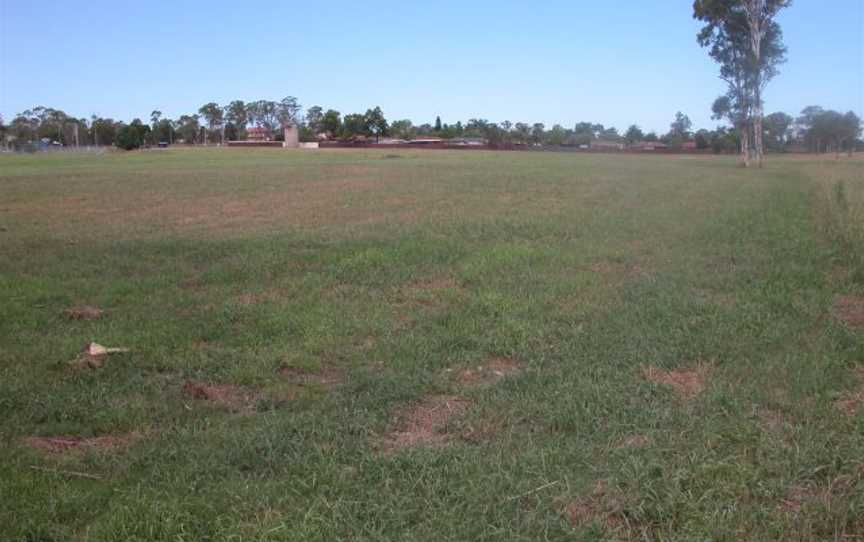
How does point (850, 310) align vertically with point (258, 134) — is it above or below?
below

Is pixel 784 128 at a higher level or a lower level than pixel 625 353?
higher

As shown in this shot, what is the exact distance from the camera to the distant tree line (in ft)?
320

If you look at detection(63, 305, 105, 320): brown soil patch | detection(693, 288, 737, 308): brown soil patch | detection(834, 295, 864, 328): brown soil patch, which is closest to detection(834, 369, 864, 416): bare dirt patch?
detection(834, 295, 864, 328): brown soil patch

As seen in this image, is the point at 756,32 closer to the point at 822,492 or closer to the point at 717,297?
the point at 717,297

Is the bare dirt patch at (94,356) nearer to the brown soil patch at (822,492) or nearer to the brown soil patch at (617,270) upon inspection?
the brown soil patch at (822,492)

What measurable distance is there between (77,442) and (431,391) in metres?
2.05

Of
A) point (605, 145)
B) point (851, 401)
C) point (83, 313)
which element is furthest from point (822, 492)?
point (605, 145)

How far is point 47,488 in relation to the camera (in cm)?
361

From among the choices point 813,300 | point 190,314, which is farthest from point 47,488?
point 813,300

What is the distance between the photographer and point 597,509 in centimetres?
341

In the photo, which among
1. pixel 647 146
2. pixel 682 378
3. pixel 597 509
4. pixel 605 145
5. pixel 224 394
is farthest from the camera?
pixel 647 146

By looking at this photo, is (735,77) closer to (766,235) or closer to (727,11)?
(727,11)

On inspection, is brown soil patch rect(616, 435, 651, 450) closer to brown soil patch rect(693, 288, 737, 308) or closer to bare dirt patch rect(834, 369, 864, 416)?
bare dirt patch rect(834, 369, 864, 416)

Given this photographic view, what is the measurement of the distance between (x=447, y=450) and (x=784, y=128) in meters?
121
